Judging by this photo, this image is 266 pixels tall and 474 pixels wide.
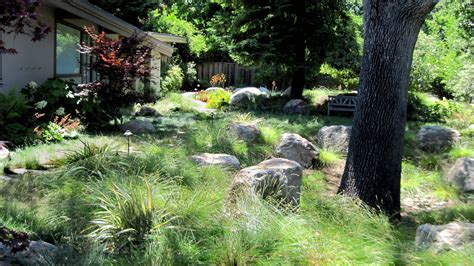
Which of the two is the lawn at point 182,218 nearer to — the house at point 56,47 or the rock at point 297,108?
the house at point 56,47

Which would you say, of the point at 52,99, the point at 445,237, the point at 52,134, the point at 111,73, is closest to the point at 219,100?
the point at 111,73

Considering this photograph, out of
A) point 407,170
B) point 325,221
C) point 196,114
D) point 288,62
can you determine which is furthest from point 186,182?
point 288,62

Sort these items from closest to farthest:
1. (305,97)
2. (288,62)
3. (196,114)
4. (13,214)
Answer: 1. (13,214)
2. (196,114)
3. (288,62)
4. (305,97)

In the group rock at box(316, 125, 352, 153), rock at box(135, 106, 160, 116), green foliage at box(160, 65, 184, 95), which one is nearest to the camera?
rock at box(316, 125, 352, 153)

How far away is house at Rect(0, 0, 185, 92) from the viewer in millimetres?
9758

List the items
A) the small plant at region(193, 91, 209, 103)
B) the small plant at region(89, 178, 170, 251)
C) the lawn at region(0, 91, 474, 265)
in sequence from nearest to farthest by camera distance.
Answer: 1. the lawn at region(0, 91, 474, 265)
2. the small plant at region(89, 178, 170, 251)
3. the small plant at region(193, 91, 209, 103)

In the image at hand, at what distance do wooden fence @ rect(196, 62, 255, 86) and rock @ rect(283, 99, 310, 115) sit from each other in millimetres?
10819

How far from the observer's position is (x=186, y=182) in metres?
5.82

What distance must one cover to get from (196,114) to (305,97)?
4.45 metres

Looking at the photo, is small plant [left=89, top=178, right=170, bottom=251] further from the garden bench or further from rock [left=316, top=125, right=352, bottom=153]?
the garden bench

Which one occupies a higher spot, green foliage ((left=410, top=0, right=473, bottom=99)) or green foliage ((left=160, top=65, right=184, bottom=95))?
green foliage ((left=410, top=0, right=473, bottom=99))

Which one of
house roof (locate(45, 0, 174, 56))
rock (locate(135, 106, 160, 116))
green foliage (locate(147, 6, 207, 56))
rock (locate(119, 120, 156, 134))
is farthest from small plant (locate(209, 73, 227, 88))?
rock (locate(119, 120, 156, 134))

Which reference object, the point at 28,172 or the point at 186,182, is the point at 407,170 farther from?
the point at 28,172

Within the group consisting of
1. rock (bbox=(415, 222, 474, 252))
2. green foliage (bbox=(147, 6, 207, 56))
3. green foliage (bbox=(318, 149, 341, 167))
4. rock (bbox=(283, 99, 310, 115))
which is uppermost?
green foliage (bbox=(147, 6, 207, 56))
